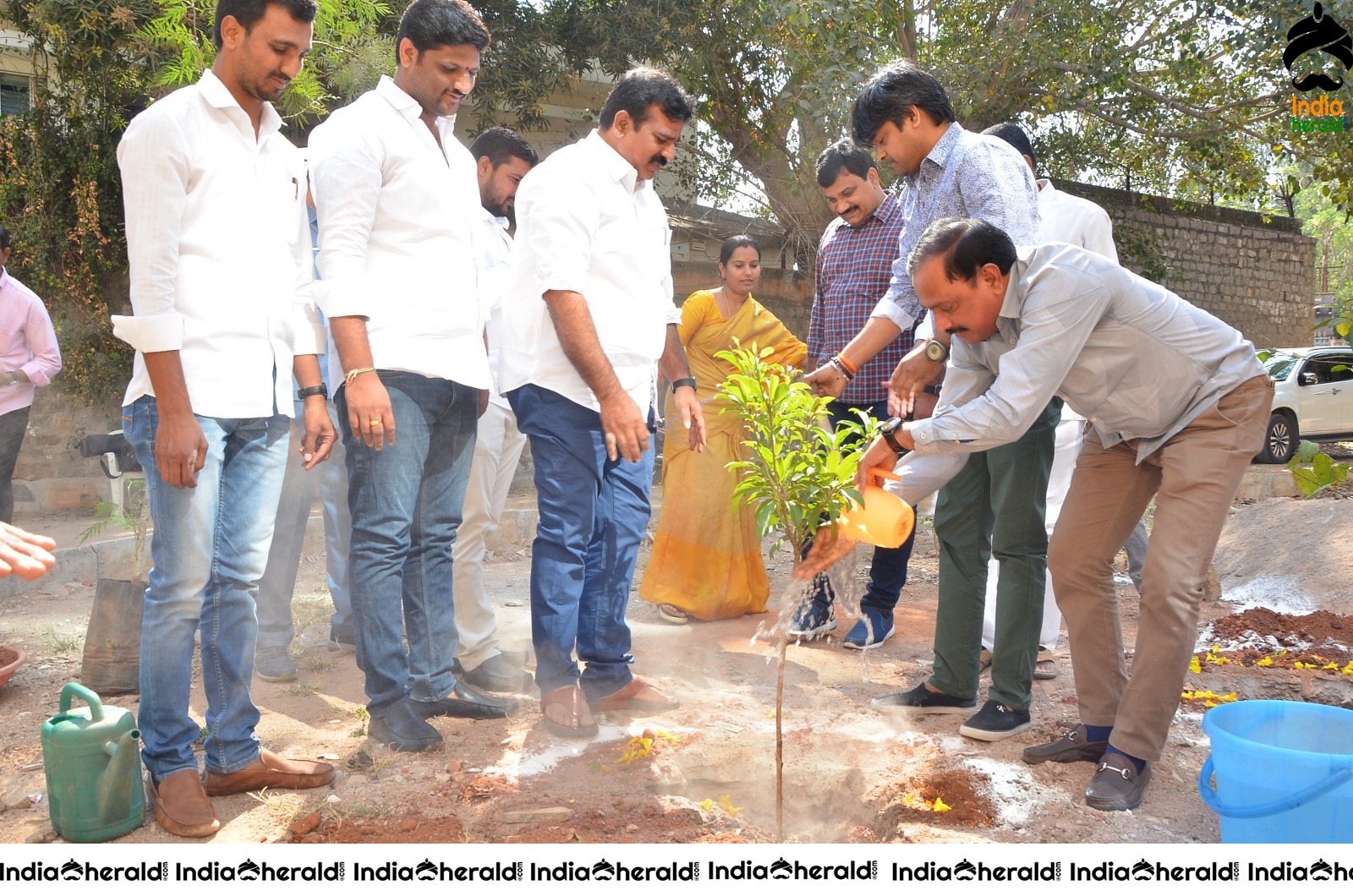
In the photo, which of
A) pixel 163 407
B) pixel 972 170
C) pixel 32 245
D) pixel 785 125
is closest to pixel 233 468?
pixel 163 407

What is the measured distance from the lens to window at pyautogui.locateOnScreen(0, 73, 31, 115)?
29.4ft

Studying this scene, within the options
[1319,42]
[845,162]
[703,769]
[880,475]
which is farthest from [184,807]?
[1319,42]

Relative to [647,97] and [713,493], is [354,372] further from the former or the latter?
[713,493]

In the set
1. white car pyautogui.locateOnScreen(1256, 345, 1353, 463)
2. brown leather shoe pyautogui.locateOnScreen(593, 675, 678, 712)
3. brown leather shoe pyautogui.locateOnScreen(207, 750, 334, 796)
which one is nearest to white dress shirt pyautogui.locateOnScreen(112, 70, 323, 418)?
brown leather shoe pyautogui.locateOnScreen(207, 750, 334, 796)

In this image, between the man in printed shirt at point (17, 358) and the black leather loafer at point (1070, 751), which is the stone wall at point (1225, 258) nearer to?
the black leather loafer at point (1070, 751)

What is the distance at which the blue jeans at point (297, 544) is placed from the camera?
390 centimetres

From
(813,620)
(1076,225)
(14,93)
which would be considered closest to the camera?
(1076,225)

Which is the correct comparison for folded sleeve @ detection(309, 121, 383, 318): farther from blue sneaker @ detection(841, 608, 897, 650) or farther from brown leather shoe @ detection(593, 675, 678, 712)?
blue sneaker @ detection(841, 608, 897, 650)

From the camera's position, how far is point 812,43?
848cm

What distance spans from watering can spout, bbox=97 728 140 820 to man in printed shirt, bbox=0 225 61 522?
3.18 m

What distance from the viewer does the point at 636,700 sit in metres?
3.54

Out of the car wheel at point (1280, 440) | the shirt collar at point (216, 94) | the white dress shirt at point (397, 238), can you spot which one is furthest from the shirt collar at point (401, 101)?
the car wheel at point (1280, 440)

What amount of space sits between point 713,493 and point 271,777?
2.68 meters

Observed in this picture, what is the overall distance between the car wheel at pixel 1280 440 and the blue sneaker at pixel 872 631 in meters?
10.4
